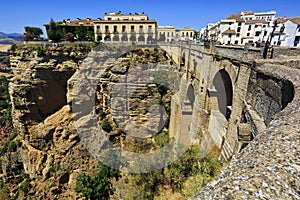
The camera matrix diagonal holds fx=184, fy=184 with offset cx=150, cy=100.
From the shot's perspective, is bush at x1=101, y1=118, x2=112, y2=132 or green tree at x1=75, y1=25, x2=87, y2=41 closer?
bush at x1=101, y1=118, x2=112, y2=132

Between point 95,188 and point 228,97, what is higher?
point 228,97

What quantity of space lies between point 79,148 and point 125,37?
20455mm

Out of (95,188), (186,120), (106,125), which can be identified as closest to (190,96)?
(186,120)

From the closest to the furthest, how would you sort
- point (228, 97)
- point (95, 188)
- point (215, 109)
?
point (228, 97)
point (215, 109)
point (95, 188)

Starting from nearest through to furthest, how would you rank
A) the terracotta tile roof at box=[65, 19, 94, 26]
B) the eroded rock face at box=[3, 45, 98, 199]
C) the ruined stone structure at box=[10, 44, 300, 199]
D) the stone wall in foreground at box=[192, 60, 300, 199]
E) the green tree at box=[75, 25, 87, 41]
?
the stone wall in foreground at box=[192, 60, 300, 199]
the ruined stone structure at box=[10, 44, 300, 199]
the eroded rock face at box=[3, 45, 98, 199]
the green tree at box=[75, 25, 87, 41]
the terracotta tile roof at box=[65, 19, 94, 26]

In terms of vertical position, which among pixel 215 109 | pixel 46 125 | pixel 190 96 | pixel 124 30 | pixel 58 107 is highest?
pixel 124 30

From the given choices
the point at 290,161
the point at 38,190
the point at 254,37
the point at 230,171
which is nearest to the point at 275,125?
the point at 290,161

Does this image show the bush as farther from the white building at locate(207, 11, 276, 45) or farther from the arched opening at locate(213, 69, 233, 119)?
the white building at locate(207, 11, 276, 45)

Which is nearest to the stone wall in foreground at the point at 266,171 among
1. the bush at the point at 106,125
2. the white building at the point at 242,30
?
the bush at the point at 106,125

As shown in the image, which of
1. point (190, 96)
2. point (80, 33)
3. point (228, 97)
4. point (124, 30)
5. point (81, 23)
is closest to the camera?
point (228, 97)

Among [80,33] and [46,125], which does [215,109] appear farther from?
[80,33]

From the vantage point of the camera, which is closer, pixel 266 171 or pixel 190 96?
pixel 266 171

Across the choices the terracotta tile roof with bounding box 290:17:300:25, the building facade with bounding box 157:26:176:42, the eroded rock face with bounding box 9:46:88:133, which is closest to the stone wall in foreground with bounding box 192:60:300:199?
the eroded rock face with bounding box 9:46:88:133

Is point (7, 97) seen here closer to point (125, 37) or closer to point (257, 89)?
point (125, 37)
